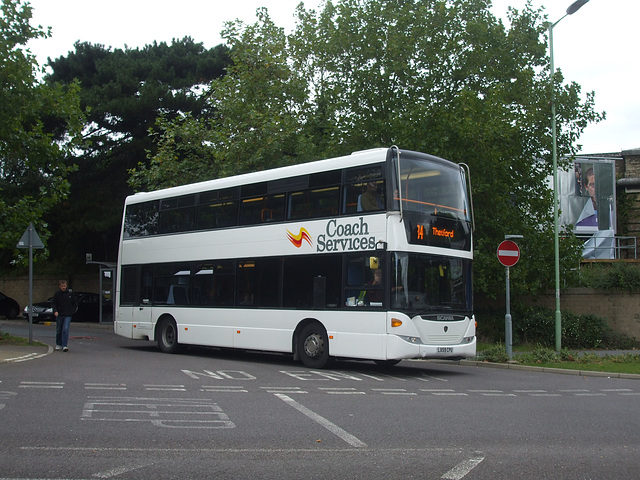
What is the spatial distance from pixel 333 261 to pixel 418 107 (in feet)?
32.5

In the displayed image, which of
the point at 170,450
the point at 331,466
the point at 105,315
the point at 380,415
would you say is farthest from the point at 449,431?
the point at 105,315

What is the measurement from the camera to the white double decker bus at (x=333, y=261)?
14.3 m

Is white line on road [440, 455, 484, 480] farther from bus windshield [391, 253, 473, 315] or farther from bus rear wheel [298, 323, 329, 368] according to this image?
bus rear wheel [298, 323, 329, 368]

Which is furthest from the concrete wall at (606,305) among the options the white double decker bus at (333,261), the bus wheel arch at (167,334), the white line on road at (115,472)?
the white line on road at (115,472)

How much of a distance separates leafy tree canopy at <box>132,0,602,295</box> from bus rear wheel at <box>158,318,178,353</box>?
7.78 meters

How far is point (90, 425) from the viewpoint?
319 inches

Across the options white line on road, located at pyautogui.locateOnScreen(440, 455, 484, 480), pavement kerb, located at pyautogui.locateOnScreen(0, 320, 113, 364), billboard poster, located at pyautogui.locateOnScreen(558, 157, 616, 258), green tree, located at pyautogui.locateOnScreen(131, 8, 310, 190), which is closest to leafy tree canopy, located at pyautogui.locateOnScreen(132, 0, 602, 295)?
green tree, located at pyautogui.locateOnScreen(131, 8, 310, 190)

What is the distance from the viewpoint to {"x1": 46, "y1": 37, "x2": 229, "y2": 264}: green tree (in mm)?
31969

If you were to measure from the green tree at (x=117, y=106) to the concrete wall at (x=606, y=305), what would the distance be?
17030 millimetres

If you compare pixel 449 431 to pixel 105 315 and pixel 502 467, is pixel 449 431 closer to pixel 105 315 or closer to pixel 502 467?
pixel 502 467

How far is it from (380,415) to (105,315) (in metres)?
26.1

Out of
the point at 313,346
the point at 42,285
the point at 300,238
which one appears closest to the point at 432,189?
the point at 300,238

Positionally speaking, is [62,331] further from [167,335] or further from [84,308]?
[84,308]

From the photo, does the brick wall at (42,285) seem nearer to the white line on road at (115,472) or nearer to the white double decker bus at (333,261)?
the white double decker bus at (333,261)
